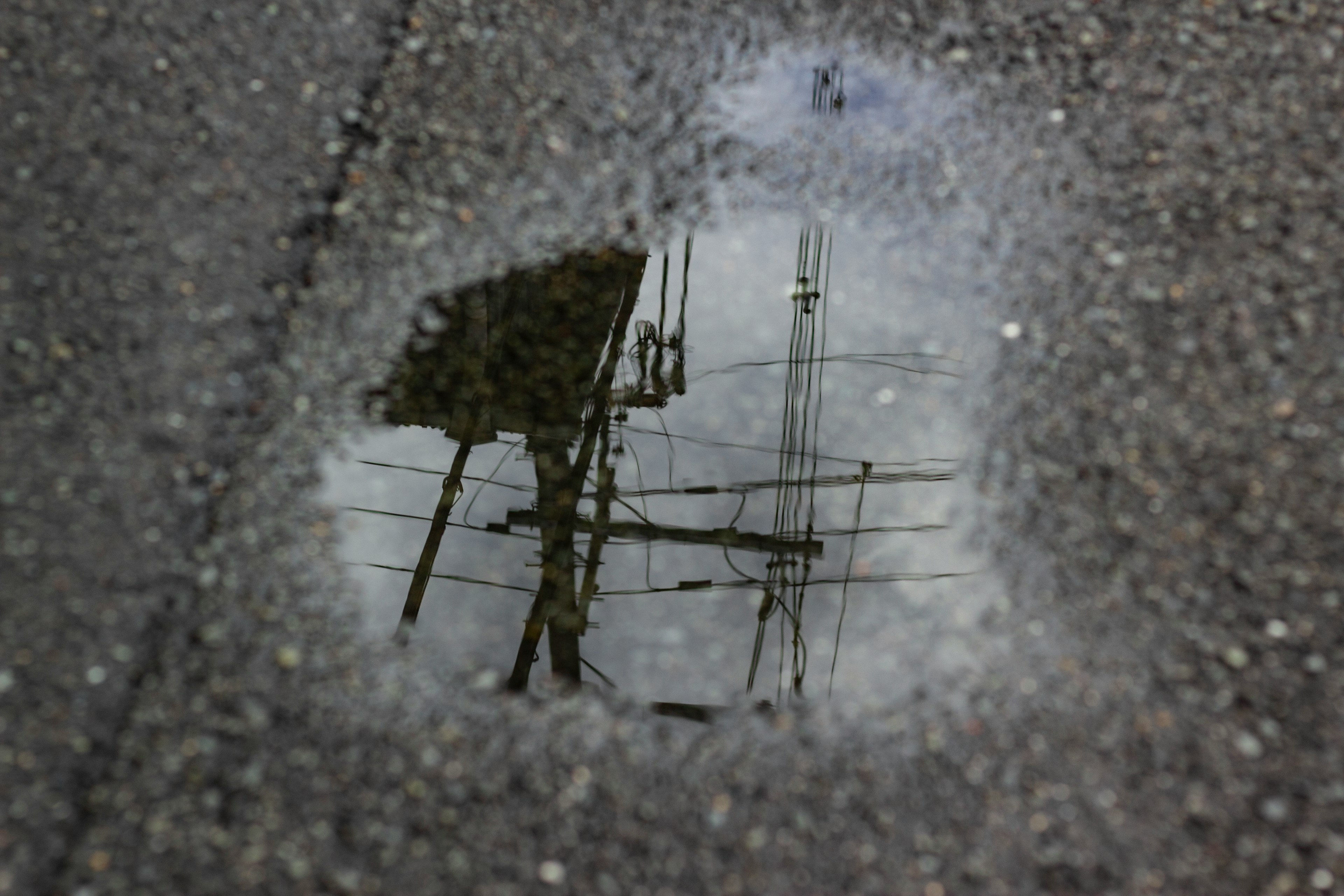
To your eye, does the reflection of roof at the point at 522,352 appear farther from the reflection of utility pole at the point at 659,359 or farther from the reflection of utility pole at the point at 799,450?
the reflection of utility pole at the point at 799,450

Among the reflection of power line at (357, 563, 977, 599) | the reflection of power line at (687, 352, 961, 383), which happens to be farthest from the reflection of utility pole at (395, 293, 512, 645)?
the reflection of power line at (687, 352, 961, 383)

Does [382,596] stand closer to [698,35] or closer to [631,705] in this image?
[631,705]

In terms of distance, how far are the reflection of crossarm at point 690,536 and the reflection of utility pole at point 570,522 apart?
0.16 ft

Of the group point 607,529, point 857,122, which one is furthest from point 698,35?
point 607,529

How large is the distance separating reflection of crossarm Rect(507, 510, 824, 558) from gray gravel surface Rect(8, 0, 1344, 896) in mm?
402

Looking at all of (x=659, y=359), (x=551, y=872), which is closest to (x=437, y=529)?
(x=659, y=359)

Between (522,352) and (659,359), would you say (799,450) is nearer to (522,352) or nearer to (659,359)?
(659,359)

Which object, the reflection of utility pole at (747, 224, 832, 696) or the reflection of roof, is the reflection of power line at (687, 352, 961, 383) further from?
the reflection of roof

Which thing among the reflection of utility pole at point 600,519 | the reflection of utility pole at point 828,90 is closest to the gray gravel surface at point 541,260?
the reflection of utility pole at point 828,90

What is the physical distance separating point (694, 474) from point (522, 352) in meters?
0.50

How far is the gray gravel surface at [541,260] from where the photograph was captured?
1.58 meters

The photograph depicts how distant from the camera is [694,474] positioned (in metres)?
2.20

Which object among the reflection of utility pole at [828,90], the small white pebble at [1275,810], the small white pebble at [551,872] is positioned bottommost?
the small white pebble at [551,872]

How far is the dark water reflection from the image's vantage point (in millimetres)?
1874
